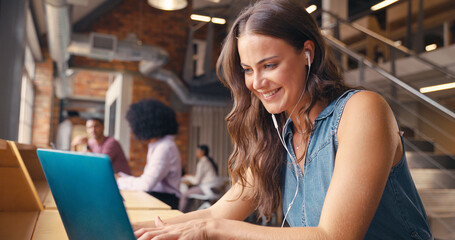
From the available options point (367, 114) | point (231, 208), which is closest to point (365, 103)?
point (367, 114)

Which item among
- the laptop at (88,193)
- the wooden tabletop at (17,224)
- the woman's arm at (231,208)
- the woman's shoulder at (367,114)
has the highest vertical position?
the woman's shoulder at (367,114)

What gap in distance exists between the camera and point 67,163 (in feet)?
2.02

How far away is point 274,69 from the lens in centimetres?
106

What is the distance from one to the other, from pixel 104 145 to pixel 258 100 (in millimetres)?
3081

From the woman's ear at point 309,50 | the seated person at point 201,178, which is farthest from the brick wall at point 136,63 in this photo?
the woman's ear at point 309,50

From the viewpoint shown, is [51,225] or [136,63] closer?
[51,225]

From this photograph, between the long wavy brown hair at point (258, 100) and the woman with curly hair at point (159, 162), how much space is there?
174cm

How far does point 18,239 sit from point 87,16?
7.65 m

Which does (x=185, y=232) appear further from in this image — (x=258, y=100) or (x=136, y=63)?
(x=136, y=63)

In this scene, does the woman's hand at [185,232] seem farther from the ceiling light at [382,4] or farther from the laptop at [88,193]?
the ceiling light at [382,4]

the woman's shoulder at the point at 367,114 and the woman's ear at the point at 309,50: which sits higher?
the woman's ear at the point at 309,50

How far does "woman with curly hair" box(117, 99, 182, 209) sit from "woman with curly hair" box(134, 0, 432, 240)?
1.75m

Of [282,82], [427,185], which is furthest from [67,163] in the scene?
[427,185]

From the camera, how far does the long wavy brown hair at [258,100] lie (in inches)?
42.2
